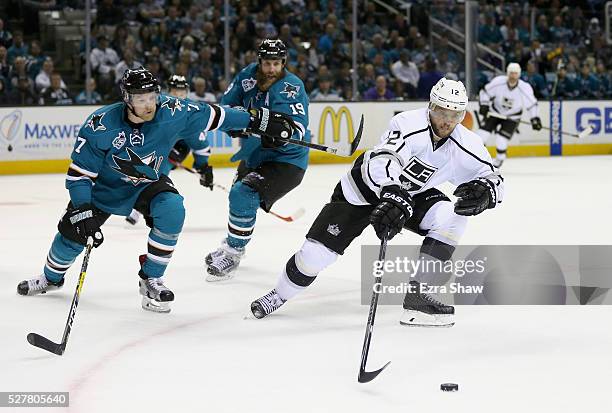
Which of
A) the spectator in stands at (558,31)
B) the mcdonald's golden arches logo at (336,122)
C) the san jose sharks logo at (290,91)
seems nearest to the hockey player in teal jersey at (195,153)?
the san jose sharks logo at (290,91)

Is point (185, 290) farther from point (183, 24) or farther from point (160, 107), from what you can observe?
point (183, 24)

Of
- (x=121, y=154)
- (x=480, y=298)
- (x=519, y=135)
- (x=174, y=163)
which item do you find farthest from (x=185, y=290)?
(x=519, y=135)

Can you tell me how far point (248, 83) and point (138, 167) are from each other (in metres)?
1.24

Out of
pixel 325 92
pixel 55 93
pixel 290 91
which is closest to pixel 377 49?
pixel 325 92

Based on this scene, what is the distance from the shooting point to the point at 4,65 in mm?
10781

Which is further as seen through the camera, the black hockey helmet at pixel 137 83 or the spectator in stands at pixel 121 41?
the spectator in stands at pixel 121 41

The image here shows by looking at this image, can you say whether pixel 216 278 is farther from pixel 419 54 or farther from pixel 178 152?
pixel 419 54

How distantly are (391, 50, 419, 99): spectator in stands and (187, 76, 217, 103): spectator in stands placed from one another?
2458 mm

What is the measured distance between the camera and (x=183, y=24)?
11.9 m

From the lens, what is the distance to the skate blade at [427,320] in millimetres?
4133

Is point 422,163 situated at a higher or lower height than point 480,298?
higher

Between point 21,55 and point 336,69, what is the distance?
361 cm

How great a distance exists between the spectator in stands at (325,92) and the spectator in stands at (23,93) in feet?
10.4

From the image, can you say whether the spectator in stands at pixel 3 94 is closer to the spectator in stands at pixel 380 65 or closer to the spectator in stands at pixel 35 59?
the spectator in stands at pixel 35 59
